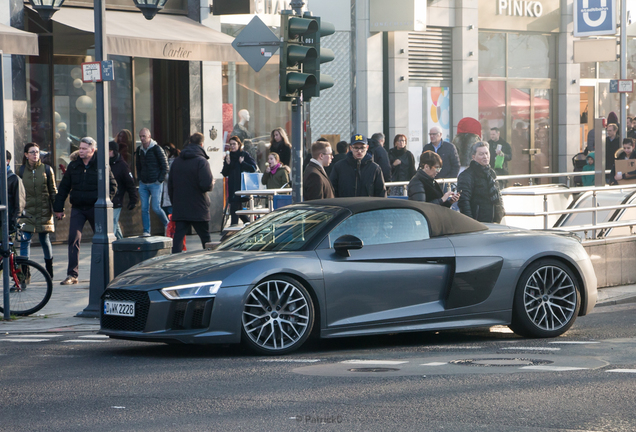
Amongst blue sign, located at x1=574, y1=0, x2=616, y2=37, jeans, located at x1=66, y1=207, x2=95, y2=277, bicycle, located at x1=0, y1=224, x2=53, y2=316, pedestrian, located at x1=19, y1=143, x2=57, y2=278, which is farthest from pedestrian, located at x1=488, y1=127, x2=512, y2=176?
bicycle, located at x1=0, y1=224, x2=53, y2=316

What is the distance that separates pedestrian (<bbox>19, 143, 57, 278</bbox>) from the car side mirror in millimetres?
6289

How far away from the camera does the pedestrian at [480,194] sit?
11.7 meters

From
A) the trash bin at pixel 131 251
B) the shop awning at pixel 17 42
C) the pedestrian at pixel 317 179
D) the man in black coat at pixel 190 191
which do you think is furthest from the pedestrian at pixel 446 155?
the trash bin at pixel 131 251

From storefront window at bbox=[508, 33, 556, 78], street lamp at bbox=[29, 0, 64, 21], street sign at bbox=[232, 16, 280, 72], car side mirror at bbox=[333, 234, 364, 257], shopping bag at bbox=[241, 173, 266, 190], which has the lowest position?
car side mirror at bbox=[333, 234, 364, 257]

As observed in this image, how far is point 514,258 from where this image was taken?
28.9 ft

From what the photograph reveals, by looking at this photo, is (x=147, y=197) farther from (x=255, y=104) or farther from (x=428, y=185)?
(x=428, y=185)

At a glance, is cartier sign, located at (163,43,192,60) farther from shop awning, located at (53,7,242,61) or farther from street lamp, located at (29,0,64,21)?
street lamp, located at (29,0,64,21)

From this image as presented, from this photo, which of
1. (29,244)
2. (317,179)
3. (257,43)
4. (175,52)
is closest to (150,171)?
(175,52)

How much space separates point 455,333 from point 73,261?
6.02 meters

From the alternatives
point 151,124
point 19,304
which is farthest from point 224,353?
point 151,124

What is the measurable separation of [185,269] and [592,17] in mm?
20098

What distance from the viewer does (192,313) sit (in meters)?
Answer: 7.80

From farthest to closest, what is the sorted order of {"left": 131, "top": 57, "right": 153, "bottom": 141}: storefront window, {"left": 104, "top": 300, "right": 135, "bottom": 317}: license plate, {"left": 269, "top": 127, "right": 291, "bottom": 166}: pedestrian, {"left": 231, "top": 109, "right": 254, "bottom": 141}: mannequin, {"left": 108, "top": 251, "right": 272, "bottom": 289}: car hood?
{"left": 231, "top": 109, "right": 254, "bottom": 141}: mannequin
{"left": 131, "top": 57, "right": 153, "bottom": 141}: storefront window
{"left": 269, "top": 127, "right": 291, "bottom": 166}: pedestrian
{"left": 104, "top": 300, "right": 135, "bottom": 317}: license plate
{"left": 108, "top": 251, "right": 272, "bottom": 289}: car hood

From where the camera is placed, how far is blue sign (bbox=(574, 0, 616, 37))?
25.4 meters
